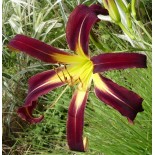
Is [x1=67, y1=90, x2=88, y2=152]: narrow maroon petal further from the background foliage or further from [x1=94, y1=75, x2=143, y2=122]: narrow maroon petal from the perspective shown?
Result: the background foliage

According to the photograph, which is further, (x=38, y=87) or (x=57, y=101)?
(x=57, y=101)

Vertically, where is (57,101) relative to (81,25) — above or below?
below

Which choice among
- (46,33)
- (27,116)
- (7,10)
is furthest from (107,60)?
(7,10)

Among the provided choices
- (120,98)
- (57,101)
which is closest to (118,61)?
(120,98)

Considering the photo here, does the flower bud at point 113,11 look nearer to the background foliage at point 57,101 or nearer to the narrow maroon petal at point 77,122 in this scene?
the narrow maroon petal at point 77,122

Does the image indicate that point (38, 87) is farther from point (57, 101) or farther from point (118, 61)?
point (57, 101)

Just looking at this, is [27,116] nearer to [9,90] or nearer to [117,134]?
[117,134]

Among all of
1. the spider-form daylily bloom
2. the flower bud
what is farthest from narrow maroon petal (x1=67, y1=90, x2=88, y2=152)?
the flower bud
